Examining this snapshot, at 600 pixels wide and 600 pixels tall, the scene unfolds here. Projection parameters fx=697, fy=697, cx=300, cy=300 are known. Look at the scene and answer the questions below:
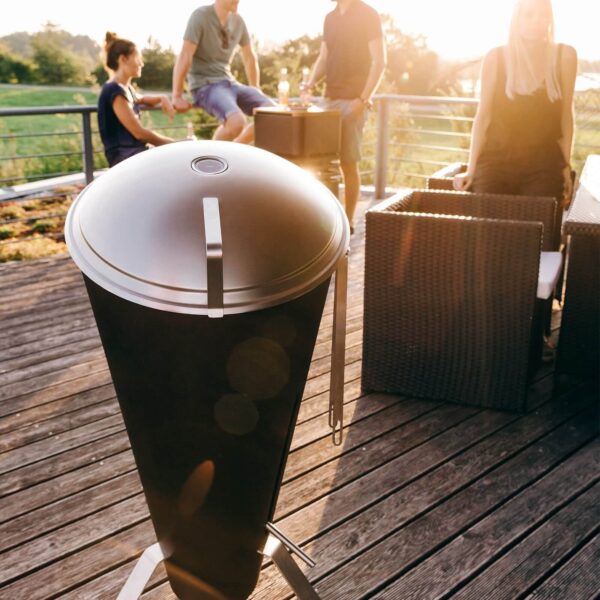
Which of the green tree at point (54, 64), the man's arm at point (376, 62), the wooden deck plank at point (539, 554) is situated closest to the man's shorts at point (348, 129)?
the man's arm at point (376, 62)

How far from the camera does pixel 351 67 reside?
4.74 meters

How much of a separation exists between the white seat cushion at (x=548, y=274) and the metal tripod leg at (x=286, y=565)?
141cm

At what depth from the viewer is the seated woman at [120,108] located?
3.80m

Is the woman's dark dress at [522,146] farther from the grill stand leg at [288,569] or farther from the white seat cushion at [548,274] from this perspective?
the grill stand leg at [288,569]

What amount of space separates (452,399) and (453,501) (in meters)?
0.61

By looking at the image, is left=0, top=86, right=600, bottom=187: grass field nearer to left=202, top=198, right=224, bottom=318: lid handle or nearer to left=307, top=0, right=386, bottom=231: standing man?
left=307, top=0, right=386, bottom=231: standing man

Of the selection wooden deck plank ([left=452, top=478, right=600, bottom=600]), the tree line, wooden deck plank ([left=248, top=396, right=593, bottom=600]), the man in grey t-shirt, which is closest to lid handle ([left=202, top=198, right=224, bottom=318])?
wooden deck plank ([left=248, top=396, right=593, bottom=600])

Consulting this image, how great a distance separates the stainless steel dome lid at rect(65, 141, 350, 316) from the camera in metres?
1.13

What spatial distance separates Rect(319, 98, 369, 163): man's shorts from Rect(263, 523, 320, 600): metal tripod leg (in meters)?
3.71

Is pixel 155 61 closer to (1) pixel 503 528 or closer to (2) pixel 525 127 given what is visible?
(2) pixel 525 127

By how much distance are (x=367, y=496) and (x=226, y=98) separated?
3466 mm

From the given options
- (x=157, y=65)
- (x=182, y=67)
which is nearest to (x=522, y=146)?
(x=182, y=67)

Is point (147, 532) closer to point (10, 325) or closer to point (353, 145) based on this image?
point (10, 325)

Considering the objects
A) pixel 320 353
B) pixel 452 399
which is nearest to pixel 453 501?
pixel 452 399
